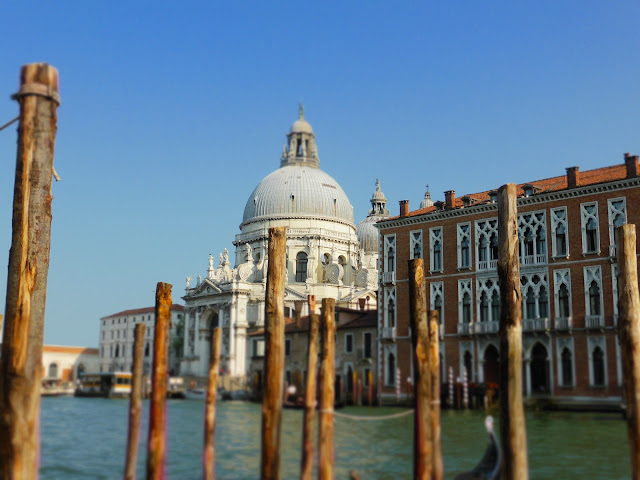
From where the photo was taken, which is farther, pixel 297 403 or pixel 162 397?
pixel 297 403

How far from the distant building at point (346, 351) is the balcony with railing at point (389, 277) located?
352 centimetres

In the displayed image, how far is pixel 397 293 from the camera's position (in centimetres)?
3167

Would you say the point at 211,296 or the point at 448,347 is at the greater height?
the point at 211,296

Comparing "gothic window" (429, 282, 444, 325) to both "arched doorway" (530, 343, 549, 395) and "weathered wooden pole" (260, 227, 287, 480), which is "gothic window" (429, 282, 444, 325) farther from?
"weathered wooden pole" (260, 227, 287, 480)

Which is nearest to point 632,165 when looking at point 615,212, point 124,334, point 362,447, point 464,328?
point 615,212

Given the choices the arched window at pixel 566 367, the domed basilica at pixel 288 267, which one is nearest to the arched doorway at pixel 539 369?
the arched window at pixel 566 367

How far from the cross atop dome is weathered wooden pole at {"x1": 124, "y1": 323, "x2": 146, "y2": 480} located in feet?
156

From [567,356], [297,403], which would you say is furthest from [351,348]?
[567,356]

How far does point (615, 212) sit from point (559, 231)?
2145 mm

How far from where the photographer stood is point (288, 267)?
5488 cm

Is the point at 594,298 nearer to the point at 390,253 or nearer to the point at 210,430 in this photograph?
the point at 390,253

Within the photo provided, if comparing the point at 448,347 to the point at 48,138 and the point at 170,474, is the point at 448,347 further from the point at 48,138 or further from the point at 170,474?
the point at 48,138

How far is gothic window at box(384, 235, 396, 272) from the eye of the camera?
1267 inches

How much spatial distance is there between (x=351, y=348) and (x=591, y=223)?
13.8 metres
